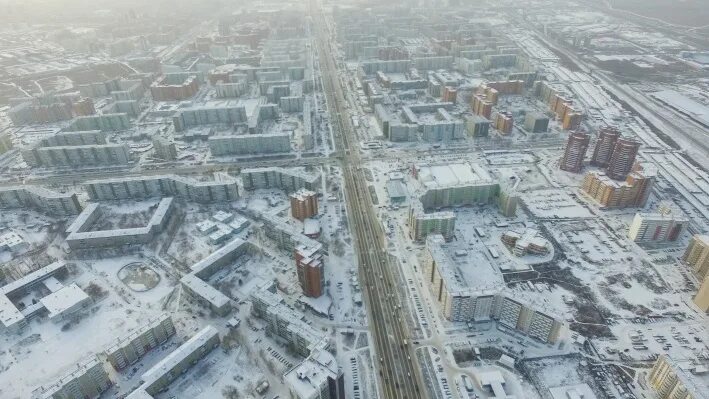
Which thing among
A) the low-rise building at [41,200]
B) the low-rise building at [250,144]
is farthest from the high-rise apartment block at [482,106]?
the low-rise building at [41,200]

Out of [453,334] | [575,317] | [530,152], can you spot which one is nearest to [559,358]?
[575,317]

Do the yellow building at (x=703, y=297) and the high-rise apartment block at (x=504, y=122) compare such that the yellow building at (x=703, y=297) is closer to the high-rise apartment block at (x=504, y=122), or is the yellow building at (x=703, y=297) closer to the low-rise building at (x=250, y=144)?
the high-rise apartment block at (x=504, y=122)

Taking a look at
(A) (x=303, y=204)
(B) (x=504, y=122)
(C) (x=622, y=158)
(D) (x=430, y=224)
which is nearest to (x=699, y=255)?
(C) (x=622, y=158)

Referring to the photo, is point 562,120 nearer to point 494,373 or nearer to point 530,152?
point 530,152

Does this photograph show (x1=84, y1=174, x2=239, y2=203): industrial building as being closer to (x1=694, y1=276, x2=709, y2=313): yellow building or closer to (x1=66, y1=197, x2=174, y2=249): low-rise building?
(x1=66, y1=197, x2=174, y2=249): low-rise building

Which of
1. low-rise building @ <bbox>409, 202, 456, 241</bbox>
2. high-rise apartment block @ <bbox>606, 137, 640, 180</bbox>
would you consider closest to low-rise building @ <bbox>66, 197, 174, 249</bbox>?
low-rise building @ <bbox>409, 202, 456, 241</bbox>
